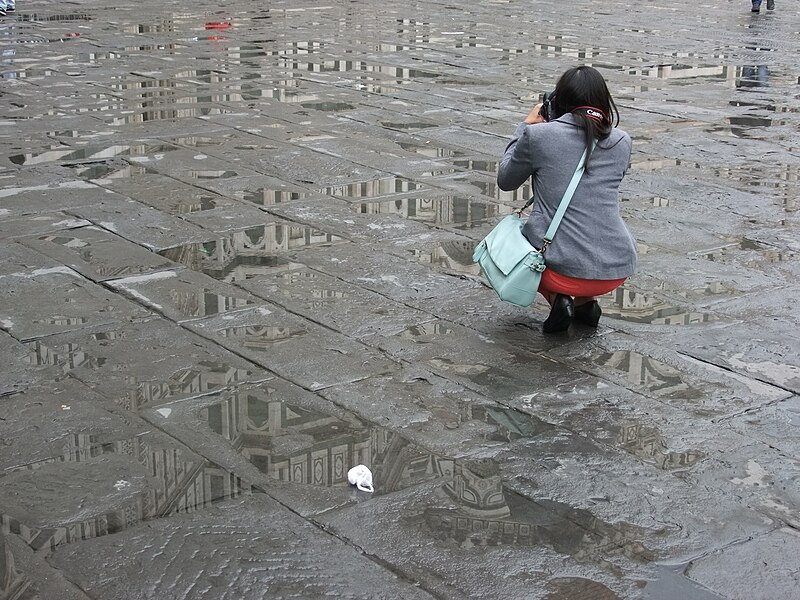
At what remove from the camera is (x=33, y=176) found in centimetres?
812

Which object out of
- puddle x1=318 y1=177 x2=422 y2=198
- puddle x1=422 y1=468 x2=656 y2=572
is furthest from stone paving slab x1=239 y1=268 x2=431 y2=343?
puddle x1=318 y1=177 x2=422 y2=198

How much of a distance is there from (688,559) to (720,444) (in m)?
0.89

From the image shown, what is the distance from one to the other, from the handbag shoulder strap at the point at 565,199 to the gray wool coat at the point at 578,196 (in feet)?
0.07

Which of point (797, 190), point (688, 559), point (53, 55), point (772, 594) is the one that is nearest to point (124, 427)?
point (688, 559)

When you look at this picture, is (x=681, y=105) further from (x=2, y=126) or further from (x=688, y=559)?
(x=688, y=559)

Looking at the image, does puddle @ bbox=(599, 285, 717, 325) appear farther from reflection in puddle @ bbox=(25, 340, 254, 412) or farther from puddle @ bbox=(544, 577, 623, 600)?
puddle @ bbox=(544, 577, 623, 600)

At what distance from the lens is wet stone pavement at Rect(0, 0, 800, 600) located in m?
3.62

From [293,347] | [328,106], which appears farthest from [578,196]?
[328,106]

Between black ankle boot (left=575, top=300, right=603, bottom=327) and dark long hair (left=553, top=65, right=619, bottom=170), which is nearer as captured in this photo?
dark long hair (left=553, top=65, right=619, bottom=170)

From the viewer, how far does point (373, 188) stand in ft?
26.3

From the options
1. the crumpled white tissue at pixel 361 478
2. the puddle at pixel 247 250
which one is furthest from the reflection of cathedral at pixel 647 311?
the crumpled white tissue at pixel 361 478

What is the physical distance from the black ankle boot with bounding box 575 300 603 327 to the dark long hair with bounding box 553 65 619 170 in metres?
0.70

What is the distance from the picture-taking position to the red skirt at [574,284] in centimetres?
529

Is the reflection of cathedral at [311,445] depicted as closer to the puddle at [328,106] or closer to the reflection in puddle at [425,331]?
the reflection in puddle at [425,331]
